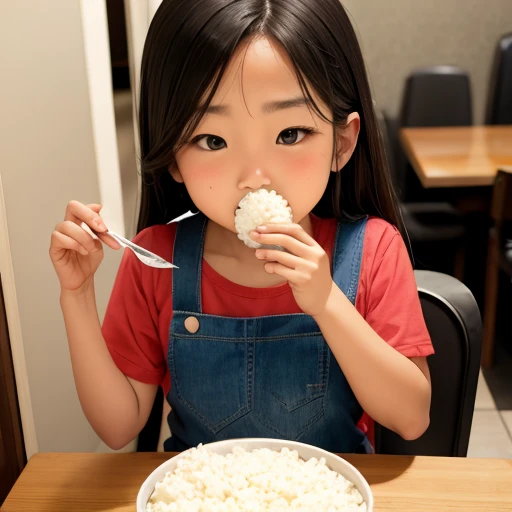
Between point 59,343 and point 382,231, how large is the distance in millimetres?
796

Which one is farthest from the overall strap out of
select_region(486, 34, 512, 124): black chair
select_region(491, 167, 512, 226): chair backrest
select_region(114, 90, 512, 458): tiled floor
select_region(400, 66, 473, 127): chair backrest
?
select_region(486, 34, 512, 124): black chair

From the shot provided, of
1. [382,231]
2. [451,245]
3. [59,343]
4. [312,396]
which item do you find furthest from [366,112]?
[451,245]

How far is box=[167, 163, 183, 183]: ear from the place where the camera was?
41.4 inches

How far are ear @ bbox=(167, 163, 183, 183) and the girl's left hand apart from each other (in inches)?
9.5

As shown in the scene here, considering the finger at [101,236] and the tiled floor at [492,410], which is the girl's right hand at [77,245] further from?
the tiled floor at [492,410]

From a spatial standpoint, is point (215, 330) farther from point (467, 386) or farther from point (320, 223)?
point (467, 386)

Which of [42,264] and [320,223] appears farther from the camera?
[42,264]

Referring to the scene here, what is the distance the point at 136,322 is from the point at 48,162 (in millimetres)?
500

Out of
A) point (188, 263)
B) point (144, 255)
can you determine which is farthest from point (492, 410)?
point (144, 255)

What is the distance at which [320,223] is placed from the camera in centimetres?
121

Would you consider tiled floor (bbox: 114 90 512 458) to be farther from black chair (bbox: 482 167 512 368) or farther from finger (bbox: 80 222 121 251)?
finger (bbox: 80 222 121 251)

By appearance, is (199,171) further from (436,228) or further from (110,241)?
(436,228)

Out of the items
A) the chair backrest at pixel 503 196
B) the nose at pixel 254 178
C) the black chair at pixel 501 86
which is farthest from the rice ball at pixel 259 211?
the black chair at pixel 501 86

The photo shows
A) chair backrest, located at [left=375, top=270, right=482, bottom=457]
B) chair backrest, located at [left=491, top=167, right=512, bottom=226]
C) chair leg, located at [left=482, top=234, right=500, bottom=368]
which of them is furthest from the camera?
chair leg, located at [left=482, top=234, right=500, bottom=368]
